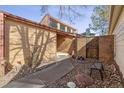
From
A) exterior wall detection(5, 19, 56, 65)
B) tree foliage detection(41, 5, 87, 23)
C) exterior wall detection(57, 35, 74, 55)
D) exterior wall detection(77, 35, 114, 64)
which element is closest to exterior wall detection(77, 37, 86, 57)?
exterior wall detection(77, 35, 114, 64)

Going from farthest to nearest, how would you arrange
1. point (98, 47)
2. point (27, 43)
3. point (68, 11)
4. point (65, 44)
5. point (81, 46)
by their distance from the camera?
1. point (65, 44)
2. point (81, 46)
3. point (98, 47)
4. point (27, 43)
5. point (68, 11)

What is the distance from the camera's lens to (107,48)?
7.43 meters

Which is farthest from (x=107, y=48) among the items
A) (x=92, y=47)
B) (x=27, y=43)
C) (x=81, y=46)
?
(x=27, y=43)

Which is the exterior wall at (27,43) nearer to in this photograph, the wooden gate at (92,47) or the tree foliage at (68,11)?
the tree foliage at (68,11)

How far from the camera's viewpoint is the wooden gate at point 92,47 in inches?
347

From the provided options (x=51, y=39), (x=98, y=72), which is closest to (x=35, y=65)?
(x=51, y=39)

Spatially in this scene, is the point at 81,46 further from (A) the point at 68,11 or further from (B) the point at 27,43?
(A) the point at 68,11

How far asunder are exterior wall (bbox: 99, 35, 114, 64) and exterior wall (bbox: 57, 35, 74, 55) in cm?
256

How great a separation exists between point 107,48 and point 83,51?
192 cm

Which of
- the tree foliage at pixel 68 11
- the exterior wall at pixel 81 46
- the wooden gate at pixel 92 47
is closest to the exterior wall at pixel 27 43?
the tree foliage at pixel 68 11

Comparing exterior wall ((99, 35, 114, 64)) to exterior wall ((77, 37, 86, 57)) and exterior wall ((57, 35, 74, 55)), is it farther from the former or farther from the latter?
exterior wall ((57, 35, 74, 55))

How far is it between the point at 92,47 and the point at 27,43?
3.94m
